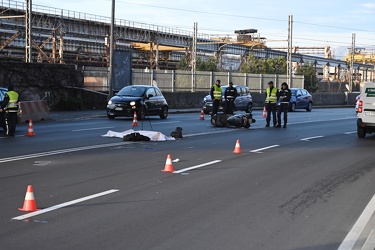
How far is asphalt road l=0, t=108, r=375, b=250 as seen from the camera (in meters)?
6.39

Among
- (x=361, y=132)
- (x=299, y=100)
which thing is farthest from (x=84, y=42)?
(x=361, y=132)

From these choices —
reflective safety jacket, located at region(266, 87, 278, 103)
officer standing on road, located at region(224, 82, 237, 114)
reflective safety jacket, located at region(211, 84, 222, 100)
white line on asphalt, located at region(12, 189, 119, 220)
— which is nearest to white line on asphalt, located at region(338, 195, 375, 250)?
white line on asphalt, located at region(12, 189, 119, 220)

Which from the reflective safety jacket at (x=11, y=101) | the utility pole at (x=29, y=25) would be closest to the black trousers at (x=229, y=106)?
the reflective safety jacket at (x=11, y=101)

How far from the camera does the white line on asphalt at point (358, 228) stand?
621 cm

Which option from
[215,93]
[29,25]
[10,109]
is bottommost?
[10,109]

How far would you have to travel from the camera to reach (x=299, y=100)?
1651 inches

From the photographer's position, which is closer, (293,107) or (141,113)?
(141,113)

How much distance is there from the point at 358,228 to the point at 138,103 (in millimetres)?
20112

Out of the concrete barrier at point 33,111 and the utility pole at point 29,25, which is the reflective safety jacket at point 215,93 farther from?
the utility pole at point 29,25

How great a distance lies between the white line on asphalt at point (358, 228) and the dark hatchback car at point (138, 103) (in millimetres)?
18540

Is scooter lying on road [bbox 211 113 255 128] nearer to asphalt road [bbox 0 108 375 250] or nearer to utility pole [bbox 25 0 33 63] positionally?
asphalt road [bbox 0 108 375 250]

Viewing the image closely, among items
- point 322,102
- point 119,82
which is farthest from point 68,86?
point 322,102

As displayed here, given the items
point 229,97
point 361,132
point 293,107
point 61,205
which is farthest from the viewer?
point 293,107

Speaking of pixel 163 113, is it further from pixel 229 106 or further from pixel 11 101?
pixel 11 101
